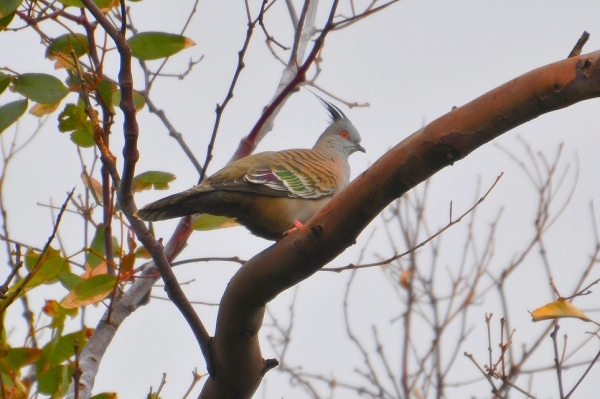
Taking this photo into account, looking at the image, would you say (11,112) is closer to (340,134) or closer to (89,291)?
(89,291)

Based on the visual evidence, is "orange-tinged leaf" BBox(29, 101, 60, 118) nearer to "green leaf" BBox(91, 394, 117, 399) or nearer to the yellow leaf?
the yellow leaf

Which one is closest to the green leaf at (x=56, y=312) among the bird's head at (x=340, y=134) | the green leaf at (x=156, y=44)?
the green leaf at (x=156, y=44)

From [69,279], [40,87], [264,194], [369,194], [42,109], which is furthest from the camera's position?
[264,194]

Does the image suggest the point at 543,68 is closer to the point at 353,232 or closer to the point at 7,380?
the point at 353,232

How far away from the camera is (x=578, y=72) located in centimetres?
189

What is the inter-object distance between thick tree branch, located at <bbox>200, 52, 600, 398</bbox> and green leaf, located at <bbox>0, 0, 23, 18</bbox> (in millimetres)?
1204

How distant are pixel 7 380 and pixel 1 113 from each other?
3.45 ft

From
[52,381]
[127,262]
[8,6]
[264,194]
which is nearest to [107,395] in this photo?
[52,381]

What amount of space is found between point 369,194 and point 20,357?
138 cm

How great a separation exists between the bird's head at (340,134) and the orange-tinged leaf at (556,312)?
13.1 ft

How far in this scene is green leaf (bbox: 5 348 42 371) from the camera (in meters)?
2.57

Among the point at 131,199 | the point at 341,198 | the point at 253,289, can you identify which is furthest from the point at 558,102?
the point at 131,199

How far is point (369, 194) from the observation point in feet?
7.07

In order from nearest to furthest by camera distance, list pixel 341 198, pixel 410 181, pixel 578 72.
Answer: pixel 578 72, pixel 410 181, pixel 341 198
